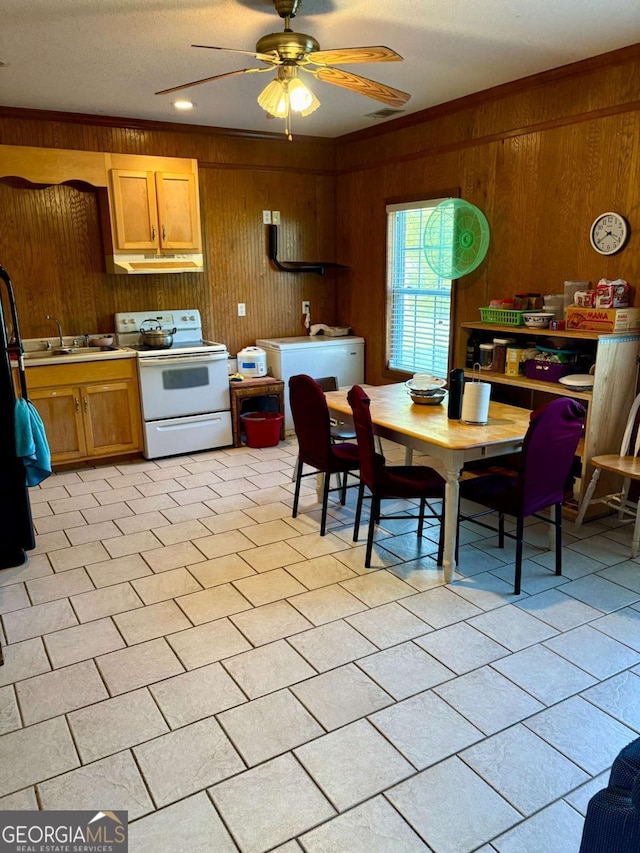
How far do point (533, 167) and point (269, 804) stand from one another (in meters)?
3.91

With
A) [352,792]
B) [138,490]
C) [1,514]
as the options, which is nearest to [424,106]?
[138,490]

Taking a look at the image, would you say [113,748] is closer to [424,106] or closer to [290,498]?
[290,498]

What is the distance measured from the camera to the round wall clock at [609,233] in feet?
11.9

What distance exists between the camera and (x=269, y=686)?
2.36m

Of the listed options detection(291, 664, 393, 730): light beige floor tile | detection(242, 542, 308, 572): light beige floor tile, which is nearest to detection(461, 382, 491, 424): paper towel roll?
detection(242, 542, 308, 572): light beige floor tile

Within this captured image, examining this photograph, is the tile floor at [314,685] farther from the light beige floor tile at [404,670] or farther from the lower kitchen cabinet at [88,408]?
the lower kitchen cabinet at [88,408]

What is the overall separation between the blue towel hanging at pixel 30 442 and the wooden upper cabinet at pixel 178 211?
229 cm

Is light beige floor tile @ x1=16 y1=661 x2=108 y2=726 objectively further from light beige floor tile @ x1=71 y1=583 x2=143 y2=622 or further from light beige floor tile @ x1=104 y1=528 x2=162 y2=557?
light beige floor tile @ x1=104 y1=528 x2=162 y2=557

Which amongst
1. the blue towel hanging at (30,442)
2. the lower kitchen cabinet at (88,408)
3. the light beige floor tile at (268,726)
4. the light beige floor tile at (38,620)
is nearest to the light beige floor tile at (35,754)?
the light beige floor tile at (268,726)

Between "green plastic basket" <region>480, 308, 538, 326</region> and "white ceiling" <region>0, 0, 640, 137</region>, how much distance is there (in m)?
1.45

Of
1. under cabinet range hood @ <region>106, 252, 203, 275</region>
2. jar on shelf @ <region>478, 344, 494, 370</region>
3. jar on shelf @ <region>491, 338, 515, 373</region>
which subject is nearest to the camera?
jar on shelf @ <region>491, 338, 515, 373</region>

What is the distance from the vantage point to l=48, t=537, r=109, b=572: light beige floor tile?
3.34 metres

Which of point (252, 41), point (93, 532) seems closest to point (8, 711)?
point (93, 532)

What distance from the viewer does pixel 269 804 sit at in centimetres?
185
